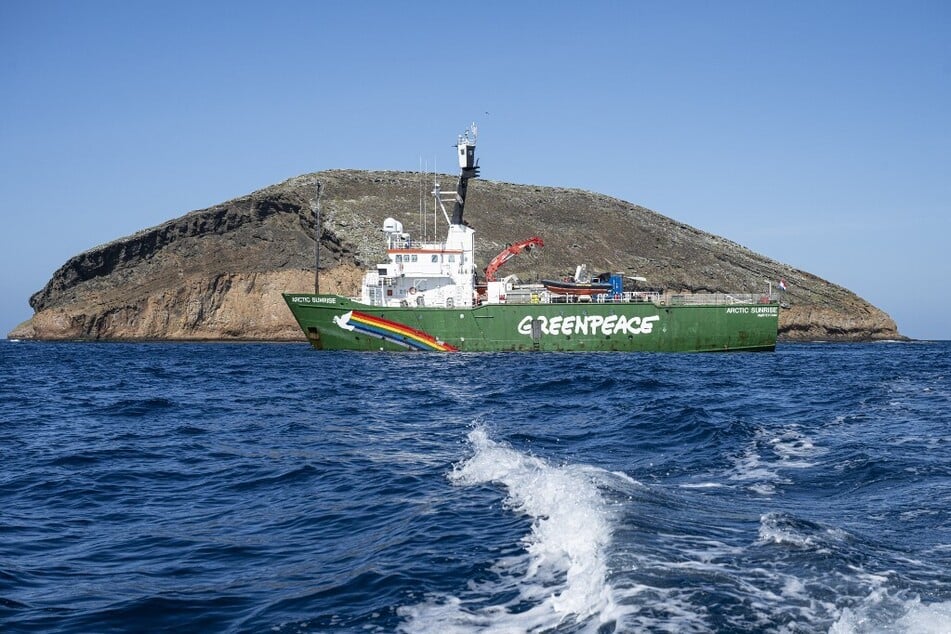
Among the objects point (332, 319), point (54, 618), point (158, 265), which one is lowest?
point (54, 618)

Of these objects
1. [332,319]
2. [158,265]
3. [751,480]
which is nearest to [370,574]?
[751,480]

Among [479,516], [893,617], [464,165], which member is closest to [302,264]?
[464,165]

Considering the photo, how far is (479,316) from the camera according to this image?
39625mm

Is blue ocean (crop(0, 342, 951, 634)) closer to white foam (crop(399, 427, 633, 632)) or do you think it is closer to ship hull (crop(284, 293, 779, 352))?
white foam (crop(399, 427, 633, 632))

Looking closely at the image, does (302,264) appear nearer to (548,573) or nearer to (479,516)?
(479,516)

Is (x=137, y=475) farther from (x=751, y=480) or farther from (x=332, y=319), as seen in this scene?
(x=332, y=319)

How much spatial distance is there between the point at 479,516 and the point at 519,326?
31729 mm

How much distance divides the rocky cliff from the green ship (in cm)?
2023

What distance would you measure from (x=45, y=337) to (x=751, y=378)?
193 ft

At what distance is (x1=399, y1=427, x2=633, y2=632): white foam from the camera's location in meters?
5.61

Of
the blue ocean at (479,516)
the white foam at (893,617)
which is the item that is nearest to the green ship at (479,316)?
the blue ocean at (479,516)

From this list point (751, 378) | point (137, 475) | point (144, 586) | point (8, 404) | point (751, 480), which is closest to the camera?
point (144, 586)

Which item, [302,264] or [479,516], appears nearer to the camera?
[479,516]

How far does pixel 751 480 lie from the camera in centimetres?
1058
